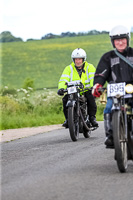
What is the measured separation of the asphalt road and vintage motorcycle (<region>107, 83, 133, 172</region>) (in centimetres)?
22

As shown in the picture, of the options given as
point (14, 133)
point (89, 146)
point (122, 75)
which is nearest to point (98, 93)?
point (122, 75)

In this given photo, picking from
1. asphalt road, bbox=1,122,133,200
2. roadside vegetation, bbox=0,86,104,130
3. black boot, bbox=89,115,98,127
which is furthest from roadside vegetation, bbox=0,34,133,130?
asphalt road, bbox=1,122,133,200

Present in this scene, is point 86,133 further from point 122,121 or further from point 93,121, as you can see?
point 122,121

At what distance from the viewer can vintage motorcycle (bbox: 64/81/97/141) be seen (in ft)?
45.2

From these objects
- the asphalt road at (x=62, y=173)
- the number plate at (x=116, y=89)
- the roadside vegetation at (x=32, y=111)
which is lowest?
the roadside vegetation at (x=32, y=111)

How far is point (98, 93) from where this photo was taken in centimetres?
926

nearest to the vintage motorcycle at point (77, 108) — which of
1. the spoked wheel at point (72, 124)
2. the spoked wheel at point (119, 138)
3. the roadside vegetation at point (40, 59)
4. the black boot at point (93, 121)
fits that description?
the spoked wheel at point (72, 124)

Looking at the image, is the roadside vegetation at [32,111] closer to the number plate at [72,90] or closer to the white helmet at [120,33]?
the number plate at [72,90]

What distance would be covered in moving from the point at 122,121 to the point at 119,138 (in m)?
0.34

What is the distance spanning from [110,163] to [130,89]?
1.33 meters

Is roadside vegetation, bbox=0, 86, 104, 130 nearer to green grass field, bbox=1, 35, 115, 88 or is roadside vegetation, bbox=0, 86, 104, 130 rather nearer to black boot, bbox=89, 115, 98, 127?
black boot, bbox=89, 115, 98, 127

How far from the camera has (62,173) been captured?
849cm

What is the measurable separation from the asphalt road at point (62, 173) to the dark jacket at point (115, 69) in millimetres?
1224

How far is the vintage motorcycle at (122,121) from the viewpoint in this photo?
27.6ft
